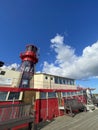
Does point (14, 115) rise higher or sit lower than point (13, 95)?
lower

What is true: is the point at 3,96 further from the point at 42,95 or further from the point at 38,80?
the point at 38,80

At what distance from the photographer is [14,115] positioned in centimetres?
544

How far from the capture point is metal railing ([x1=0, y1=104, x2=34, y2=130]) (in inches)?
194

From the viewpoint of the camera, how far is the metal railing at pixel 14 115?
4934 millimetres

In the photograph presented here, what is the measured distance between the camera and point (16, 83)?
1329cm

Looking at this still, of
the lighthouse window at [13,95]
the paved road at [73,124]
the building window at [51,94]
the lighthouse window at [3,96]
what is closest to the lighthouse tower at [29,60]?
the building window at [51,94]

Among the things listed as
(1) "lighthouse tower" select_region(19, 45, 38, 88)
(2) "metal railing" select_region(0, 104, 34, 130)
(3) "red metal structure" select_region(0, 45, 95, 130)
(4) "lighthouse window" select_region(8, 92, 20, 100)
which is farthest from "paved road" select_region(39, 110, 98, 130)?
(1) "lighthouse tower" select_region(19, 45, 38, 88)

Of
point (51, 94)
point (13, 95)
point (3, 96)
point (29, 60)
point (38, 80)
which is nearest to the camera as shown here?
point (3, 96)

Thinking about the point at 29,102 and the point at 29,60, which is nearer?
the point at 29,102

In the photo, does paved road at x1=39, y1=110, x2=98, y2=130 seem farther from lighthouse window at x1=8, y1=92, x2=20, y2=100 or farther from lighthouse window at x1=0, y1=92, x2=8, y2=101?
lighthouse window at x1=0, y1=92, x2=8, y2=101

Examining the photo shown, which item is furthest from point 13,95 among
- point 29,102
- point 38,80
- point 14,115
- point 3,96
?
point 38,80

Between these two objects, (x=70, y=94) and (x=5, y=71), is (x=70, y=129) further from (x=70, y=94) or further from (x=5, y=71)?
(x=5, y=71)

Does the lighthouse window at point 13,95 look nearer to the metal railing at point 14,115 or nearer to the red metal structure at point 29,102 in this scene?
the red metal structure at point 29,102

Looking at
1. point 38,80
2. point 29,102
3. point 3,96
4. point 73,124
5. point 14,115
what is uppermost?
point 38,80
